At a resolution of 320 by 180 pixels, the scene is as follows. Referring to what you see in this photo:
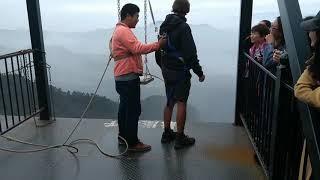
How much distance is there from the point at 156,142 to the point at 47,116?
5.66ft

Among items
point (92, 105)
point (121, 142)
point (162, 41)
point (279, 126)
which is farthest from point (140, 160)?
point (92, 105)

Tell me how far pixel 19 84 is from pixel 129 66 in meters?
1.93

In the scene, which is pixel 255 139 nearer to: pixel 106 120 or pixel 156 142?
pixel 156 142

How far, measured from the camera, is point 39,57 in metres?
4.69

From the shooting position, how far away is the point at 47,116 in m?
4.89

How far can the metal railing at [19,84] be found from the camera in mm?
4191

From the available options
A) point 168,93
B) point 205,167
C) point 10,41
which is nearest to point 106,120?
point 168,93

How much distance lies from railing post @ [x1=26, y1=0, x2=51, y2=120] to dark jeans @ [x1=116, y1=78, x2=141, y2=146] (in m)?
1.51

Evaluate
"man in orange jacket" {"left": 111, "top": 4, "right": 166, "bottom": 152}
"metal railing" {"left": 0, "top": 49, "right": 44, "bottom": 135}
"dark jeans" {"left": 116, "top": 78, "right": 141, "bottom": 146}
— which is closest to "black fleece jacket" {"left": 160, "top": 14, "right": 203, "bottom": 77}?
"man in orange jacket" {"left": 111, "top": 4, "right": 166, "bottom": 152}

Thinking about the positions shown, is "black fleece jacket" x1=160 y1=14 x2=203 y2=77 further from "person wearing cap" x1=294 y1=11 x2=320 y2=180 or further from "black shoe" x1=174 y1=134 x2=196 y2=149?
"person wearing cap" x1=294 y1=11 x2=320 y2=180

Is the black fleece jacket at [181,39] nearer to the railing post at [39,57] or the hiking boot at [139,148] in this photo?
the hiking boot at [139,148]

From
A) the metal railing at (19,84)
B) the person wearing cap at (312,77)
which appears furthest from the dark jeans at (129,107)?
the person wearing cap at (312,77)

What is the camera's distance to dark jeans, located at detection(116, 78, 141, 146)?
12.0 feet

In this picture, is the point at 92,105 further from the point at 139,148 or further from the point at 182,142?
the point at 182,142
